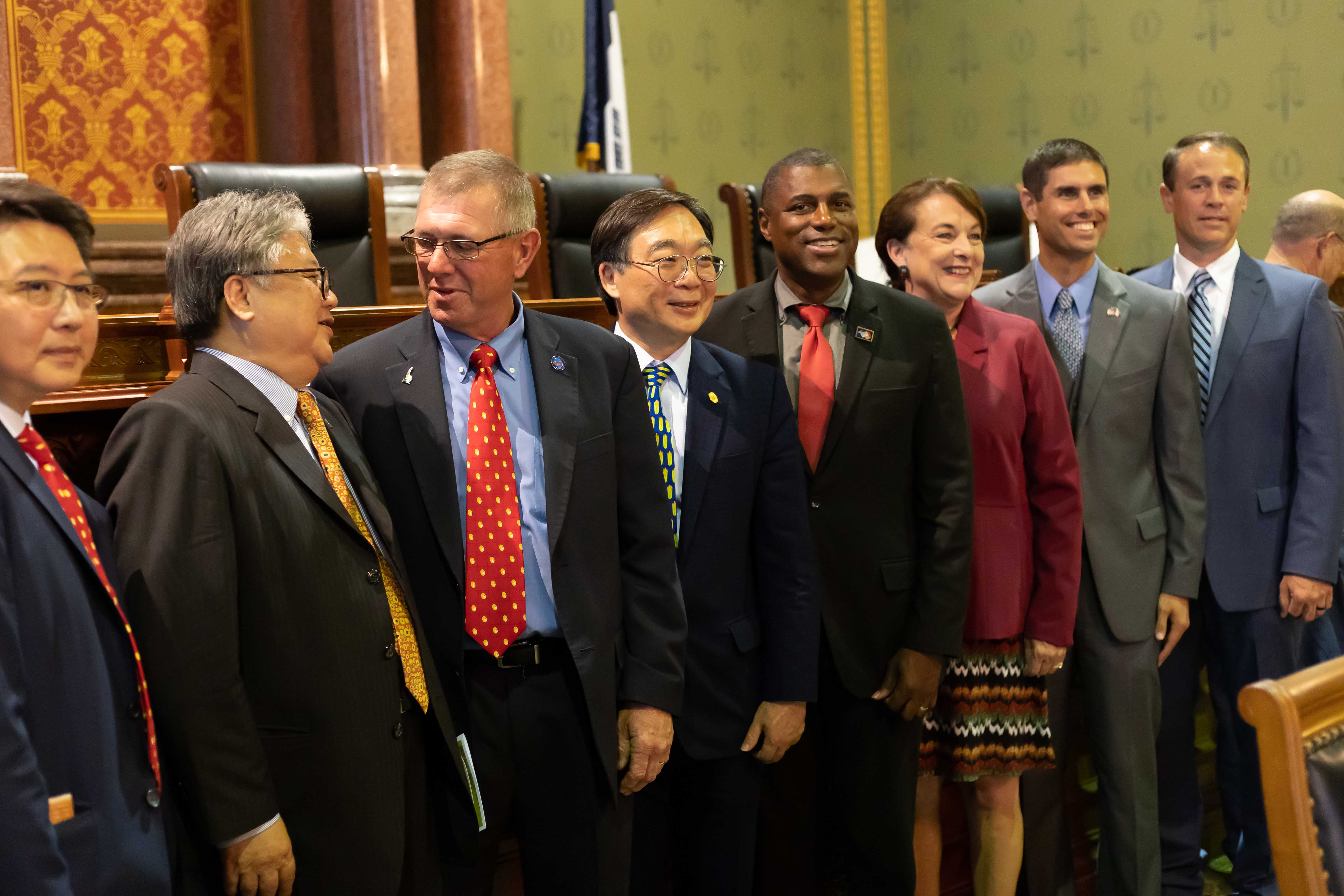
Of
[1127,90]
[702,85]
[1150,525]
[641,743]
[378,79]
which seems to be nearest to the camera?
[641,743]

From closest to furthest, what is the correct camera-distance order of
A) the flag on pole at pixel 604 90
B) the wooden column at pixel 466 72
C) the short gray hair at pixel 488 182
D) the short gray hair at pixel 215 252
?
the short gray hair at pixel 215 252 → the short gray hair at pixel 488 182 → the wooden column at pixel 466 72 → the flag on pole at pixel 604 90

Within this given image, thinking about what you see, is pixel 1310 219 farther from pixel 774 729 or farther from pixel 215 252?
pixel 215 252

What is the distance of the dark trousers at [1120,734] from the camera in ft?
8.13

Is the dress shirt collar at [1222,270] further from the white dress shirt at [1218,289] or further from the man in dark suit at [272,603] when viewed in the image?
the man in dark suit at [272,603]

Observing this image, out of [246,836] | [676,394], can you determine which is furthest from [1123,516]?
[246,836]

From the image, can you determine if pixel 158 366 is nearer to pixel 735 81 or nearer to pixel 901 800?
pixel 901 800

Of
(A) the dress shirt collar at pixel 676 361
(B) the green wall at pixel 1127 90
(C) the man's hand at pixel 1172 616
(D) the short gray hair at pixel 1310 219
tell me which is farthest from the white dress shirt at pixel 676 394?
(B) the green wall at pixel 1127 90

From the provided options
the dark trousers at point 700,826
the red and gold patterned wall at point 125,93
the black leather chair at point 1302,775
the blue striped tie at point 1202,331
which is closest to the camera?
the black leather chair at point 1302,775

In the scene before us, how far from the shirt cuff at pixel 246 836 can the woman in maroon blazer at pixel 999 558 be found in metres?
1.32

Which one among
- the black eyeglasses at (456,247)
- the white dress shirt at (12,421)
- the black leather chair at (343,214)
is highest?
the black leather chair at (343,214)

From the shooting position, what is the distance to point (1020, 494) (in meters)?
2.31

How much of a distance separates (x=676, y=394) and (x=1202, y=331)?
1418mm

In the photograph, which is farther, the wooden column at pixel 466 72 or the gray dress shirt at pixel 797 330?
the wooden column at pixel 466 72

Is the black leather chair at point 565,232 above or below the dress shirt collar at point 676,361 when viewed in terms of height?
above
